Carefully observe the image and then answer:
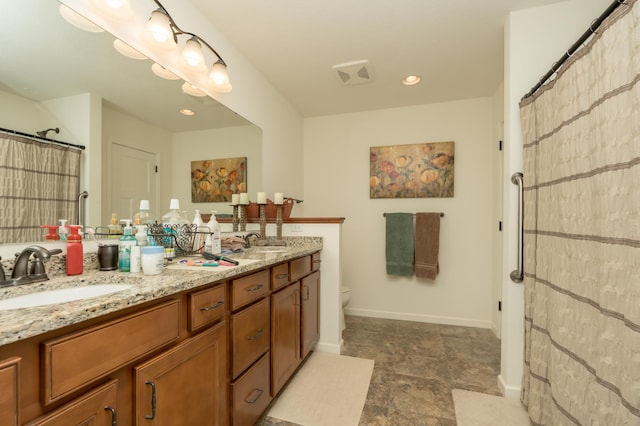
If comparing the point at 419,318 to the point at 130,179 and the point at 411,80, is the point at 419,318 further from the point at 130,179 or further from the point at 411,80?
the point at 130,179

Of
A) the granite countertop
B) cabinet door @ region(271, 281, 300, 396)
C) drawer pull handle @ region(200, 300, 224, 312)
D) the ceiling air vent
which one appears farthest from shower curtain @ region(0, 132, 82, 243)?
the ceiling air vent

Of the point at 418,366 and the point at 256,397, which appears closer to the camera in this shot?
the point at 256,397

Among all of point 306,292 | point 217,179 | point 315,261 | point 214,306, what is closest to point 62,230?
point 214,306

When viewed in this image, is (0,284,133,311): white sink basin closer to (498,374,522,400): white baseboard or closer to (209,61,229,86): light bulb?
(209,61,229,86): light bulb

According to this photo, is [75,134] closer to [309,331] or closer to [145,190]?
[145,190]

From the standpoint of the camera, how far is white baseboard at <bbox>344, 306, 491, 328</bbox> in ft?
9.50

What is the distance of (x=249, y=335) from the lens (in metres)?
1.30

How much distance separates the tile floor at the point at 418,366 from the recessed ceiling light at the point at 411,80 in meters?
2.33

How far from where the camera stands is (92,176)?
4.03 ft

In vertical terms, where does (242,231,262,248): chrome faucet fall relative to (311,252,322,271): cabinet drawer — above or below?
above

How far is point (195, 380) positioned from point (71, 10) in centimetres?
148

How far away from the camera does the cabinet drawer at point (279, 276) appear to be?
1535mm

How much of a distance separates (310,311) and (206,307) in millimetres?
1151

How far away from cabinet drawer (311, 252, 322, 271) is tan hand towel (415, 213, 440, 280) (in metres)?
1.23
